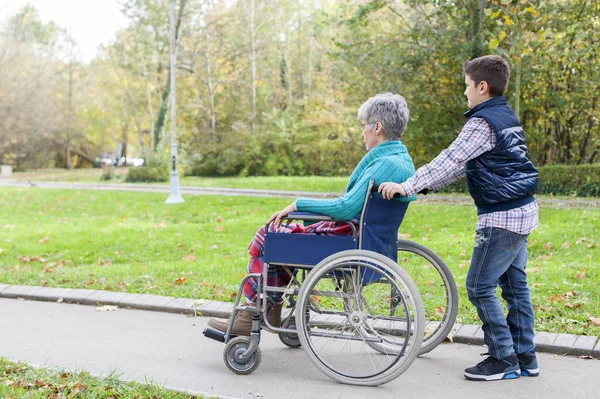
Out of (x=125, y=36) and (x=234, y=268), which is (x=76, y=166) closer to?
(x=125, y=36)

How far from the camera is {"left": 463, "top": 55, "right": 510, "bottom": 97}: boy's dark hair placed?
3.69 meters

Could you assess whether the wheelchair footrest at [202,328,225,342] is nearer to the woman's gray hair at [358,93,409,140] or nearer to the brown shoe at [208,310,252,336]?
the brown shoe at [208,310,252,336]

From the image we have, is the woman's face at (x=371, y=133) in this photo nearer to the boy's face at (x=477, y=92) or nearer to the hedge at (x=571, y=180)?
the boy's face at (x=477, y=92)

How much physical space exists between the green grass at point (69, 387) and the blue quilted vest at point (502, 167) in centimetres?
182

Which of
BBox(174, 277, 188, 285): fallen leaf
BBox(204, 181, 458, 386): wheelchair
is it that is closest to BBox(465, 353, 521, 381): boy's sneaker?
BBox(204, 181, 458, 386): wheelchair

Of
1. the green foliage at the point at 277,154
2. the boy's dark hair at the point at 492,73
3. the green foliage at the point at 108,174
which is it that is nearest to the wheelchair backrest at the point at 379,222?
the boy's dark hair at the point at 492,73

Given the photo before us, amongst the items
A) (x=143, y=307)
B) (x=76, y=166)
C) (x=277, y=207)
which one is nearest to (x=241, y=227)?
(x=277, y=207)

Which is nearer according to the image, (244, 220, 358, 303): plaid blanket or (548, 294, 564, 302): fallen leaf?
(244, 220, 358, 303): plaid blanket

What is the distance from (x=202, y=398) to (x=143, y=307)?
2.44 meters

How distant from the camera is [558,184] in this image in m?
16.0

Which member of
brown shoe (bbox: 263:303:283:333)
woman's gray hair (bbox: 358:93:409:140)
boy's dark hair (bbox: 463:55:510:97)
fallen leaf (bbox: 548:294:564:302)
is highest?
boy's dark hair (bbox: 463:55:510:97)

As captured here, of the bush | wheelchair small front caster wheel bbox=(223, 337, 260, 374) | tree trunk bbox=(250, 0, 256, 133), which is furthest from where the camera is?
tree trunk bbox=(250, 0, 256, 133)

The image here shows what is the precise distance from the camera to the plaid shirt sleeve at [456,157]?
3.67 meters

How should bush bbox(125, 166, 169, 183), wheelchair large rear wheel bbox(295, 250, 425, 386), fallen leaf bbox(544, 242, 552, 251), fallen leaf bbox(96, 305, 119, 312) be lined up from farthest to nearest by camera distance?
1. bush bbox(125, 166, 169, 183)
2. fallen leaf bbox(544, 242, 552, 251)
3. fallen leaf bbox(96, 305, 119, 312)
4. wheelchair large rear wheel bbox(295, 250, 425, 386)
